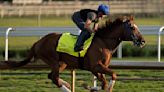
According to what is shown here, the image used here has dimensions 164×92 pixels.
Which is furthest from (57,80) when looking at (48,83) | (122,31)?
(48,83)

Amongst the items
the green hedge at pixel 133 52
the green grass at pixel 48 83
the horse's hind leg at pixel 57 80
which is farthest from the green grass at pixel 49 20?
the horse's hind leg at pixel 57 80

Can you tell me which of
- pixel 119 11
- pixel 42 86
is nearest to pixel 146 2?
pixel 119 11

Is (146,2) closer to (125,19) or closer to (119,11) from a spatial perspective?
(119,11)

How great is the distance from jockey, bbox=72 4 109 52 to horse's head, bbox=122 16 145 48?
32cm

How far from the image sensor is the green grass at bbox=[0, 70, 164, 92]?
372 inches

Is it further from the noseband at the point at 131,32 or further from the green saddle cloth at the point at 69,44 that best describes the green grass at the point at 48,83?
the noseband at the point at 131,32

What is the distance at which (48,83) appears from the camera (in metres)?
10.2

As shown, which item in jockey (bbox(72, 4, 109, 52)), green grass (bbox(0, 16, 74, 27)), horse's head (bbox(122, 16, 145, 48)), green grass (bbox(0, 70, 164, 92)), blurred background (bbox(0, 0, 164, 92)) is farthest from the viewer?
green grass (bbox(0, 16, 74, 27))

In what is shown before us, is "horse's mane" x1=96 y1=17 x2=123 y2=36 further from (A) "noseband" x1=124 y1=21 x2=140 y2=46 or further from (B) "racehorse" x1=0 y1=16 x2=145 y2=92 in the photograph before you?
(A) "noseband" x1=124 y1=21 x2=140 y2=46

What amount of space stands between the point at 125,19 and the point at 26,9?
2626 cm

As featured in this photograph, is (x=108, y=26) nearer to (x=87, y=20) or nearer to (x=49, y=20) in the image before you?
(x=87, y=20)

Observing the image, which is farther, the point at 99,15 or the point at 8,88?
the point at 8,88

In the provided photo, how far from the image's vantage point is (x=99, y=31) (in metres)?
8.07

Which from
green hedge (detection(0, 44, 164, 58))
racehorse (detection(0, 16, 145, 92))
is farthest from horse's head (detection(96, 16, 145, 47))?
green hedge (detection(0, 44, 164, 58))
